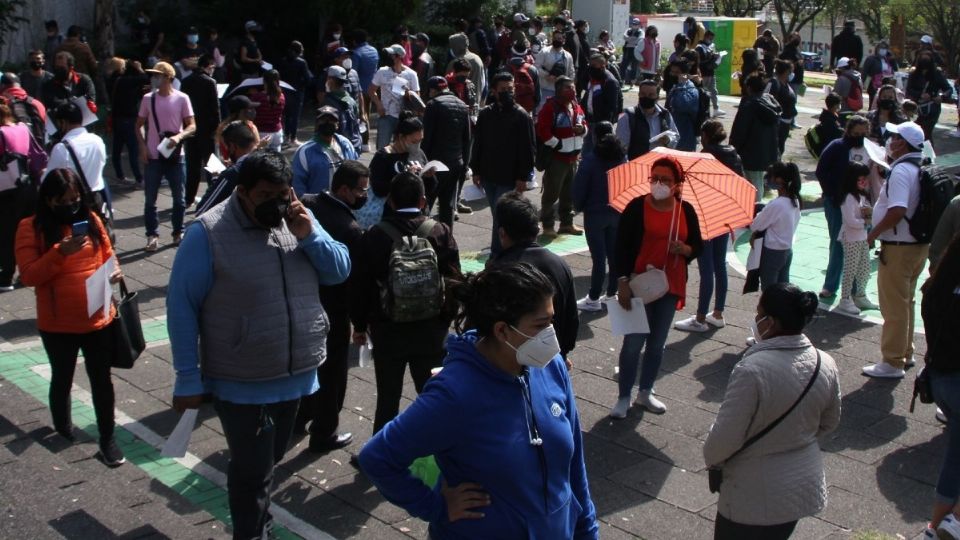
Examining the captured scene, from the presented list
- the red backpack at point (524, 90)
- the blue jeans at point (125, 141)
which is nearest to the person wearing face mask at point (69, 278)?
the blue jeans at point (125, 141)

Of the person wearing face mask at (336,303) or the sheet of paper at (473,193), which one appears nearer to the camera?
the person wearing face mask at (336,303)

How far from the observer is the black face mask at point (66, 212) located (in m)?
5.87

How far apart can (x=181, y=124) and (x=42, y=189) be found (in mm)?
5126

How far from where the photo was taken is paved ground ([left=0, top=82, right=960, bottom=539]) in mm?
5305

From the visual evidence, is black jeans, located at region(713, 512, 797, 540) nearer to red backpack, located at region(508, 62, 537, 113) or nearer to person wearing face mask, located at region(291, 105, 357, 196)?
person wearing face mask, located at region(291, 105, 357, 196)

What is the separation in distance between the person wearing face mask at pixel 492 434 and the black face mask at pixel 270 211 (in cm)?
136

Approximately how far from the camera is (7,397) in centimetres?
707

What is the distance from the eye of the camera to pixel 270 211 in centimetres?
444

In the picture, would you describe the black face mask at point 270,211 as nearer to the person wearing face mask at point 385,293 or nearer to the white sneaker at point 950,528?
the person wearing face mask at point 385,293

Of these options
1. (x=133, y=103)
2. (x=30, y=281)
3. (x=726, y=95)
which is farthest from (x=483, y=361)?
(x=726, y=95)

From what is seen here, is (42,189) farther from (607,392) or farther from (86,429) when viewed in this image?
(607,392)

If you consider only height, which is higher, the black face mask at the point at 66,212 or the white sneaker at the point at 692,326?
the black face mask at the point at 66,212

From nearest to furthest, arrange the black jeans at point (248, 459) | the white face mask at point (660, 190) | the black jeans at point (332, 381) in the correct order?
1. the black jeans at point (248, 459)
2. the black jeans at point (332, 381)
3. the white face mask at point (660, 190)

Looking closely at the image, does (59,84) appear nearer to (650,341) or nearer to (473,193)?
(473,193)
